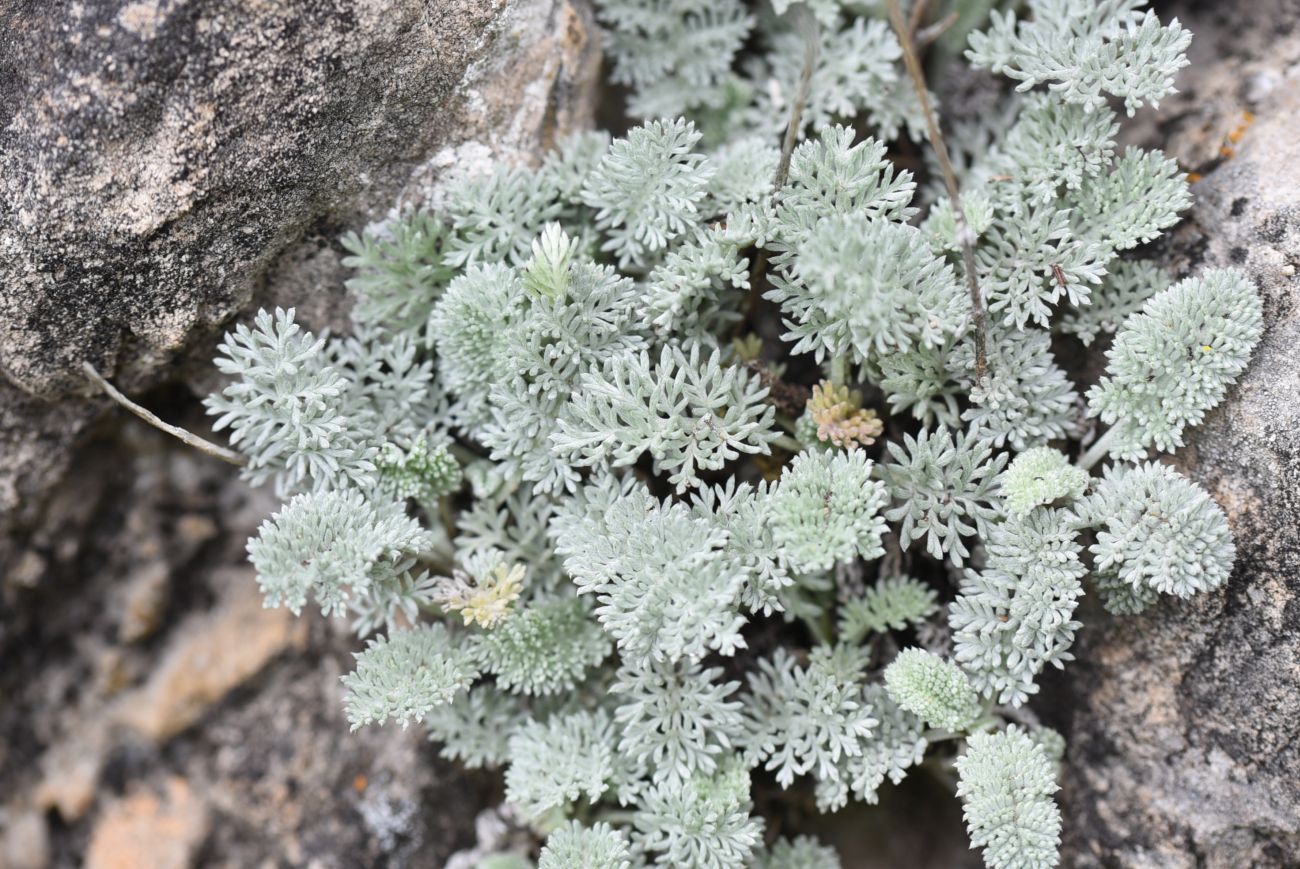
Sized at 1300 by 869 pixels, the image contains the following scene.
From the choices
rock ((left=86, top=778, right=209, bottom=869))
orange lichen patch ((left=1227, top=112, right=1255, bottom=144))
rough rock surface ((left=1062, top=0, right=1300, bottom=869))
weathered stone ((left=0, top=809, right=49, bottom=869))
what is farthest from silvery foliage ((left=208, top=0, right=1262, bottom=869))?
weathered stone ((left=0, top=809, right=49, bottom=869))

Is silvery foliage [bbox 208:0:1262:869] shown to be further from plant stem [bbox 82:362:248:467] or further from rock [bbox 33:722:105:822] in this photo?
rock [bbox 33:722:105:822]

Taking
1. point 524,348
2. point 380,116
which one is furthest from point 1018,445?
point 380,116

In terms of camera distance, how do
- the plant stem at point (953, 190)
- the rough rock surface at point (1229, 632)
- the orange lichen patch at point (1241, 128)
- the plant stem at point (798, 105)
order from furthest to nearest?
the orange lichen patch at point (1241, 128) → the rough rock surface at point (1229, 632) → the plant stem at point (798, 105) → the plant stem at point (953, 190)

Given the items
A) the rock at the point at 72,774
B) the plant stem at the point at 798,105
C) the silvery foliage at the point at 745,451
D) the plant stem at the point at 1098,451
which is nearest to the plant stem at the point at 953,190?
the silvery foliage at the point at 745,451

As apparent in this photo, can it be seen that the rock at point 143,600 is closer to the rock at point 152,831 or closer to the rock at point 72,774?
the rock at point 72,774

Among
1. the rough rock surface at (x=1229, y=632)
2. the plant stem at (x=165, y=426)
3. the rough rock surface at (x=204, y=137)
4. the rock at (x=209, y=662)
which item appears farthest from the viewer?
the rock at (x=209, y=662)

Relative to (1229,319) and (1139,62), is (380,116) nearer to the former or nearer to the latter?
(1139,62)

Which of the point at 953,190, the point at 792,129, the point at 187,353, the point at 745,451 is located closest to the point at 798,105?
the point at 792,129
